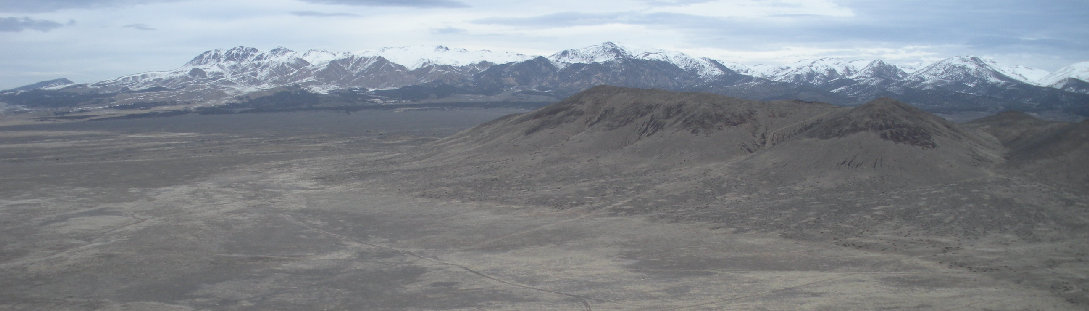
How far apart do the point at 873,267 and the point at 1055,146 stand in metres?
25.5

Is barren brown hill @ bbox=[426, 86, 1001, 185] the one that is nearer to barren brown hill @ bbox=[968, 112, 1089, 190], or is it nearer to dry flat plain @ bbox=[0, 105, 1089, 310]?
barren brown hill @ bbox=[968, 112, 1089, 190]

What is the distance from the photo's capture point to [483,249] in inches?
1387

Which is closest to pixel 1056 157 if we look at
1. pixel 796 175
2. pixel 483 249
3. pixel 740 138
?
pixel 796 175

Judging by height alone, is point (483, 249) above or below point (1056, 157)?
below

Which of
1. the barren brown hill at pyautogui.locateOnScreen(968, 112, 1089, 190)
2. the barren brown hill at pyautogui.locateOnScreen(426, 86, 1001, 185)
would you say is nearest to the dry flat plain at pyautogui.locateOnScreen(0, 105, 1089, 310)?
the barren brown hill at pyautogui.locateOnScreen(968, 112, 1089, 190)

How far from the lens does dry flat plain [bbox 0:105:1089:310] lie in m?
26.1

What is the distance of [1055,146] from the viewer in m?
47.1

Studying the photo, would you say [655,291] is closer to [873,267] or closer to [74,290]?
[873,267]

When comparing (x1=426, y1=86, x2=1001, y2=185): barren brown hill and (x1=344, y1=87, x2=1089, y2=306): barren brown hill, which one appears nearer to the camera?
(x1=344, y1=87, x2=1089, y2=306): barren brown hill

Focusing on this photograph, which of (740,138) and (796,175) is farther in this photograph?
(740,138)

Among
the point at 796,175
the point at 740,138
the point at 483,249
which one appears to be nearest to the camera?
the point at 483,249

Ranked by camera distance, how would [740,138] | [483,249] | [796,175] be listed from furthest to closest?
[740,138] → [796,175] → [483,249]

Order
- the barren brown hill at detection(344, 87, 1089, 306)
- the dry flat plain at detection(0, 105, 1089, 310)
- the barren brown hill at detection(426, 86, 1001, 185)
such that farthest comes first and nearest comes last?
the barren brown hill at detection(426, 86, 1001, 185) < the barren brown hill at detection(344, 87, 1089, 306) < the dry flat plain at detection(0, 105, 1089, 310)

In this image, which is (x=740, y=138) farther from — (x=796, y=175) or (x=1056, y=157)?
(x=1056, y=157)
